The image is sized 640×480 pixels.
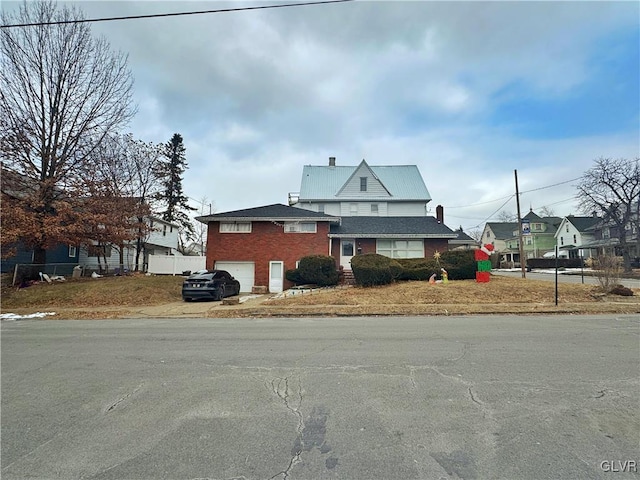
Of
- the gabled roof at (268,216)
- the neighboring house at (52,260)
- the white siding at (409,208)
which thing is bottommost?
the neighboring house at (52,260)

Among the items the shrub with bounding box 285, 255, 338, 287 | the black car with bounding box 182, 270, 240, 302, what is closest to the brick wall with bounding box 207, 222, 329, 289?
the shrub with bounding box 285, 255, 338, 287

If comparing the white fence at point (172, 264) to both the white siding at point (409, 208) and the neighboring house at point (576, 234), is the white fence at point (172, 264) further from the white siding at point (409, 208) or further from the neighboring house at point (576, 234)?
the neighboring house at point (576, 234)

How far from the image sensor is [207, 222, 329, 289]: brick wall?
77.3 ft

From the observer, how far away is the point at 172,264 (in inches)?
1275

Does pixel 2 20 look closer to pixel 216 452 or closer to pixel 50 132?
pixel 50 132

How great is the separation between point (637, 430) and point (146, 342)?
8524mm

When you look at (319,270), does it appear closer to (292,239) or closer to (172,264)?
(292,239)

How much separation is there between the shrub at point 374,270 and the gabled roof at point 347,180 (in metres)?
15.0

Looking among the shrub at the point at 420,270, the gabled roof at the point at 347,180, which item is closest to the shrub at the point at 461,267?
the shrub at the point at 420,270

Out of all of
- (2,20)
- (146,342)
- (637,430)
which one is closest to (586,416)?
(637,430)

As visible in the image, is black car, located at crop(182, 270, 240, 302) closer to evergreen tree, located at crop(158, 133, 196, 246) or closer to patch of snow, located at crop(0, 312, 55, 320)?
patch of snow, located at crop(0, 312, 55, 320)

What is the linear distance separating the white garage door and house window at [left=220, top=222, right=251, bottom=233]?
2192 mm

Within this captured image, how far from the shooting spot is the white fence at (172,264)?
32.0m

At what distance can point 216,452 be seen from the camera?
3193 millimetres
